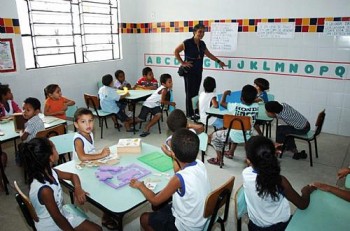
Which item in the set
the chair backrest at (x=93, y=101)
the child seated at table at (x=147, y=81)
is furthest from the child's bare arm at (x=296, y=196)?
the child seated at table at (x=147, y=81)

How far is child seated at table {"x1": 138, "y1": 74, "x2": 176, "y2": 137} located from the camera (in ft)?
16.3

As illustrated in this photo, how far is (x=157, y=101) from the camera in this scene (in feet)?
16.5

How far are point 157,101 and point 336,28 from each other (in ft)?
10.2

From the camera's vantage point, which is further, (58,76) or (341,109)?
(58,76)

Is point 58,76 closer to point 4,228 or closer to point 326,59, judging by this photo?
point 4,228

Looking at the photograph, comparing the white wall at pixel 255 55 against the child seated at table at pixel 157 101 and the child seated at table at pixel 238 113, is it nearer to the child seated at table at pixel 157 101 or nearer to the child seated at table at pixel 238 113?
the child seated at table at pixel 157 101

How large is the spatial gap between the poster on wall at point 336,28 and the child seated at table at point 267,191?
376cm

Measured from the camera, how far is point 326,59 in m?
4.84

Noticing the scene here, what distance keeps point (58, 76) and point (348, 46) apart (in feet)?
16.3

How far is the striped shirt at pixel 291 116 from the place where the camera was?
380 centimetres

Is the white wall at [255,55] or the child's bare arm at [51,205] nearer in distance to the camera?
the child's bare arm at [51,205]

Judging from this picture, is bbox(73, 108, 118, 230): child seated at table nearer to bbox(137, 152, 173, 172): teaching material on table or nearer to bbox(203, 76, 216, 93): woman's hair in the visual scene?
bbox(137, 152, 173, 172): teaching material on table

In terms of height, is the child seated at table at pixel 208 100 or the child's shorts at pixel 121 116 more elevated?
the child seated at table at pixel 208 100

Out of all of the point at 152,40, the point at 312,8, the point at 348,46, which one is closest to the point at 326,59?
the point at 348,46
